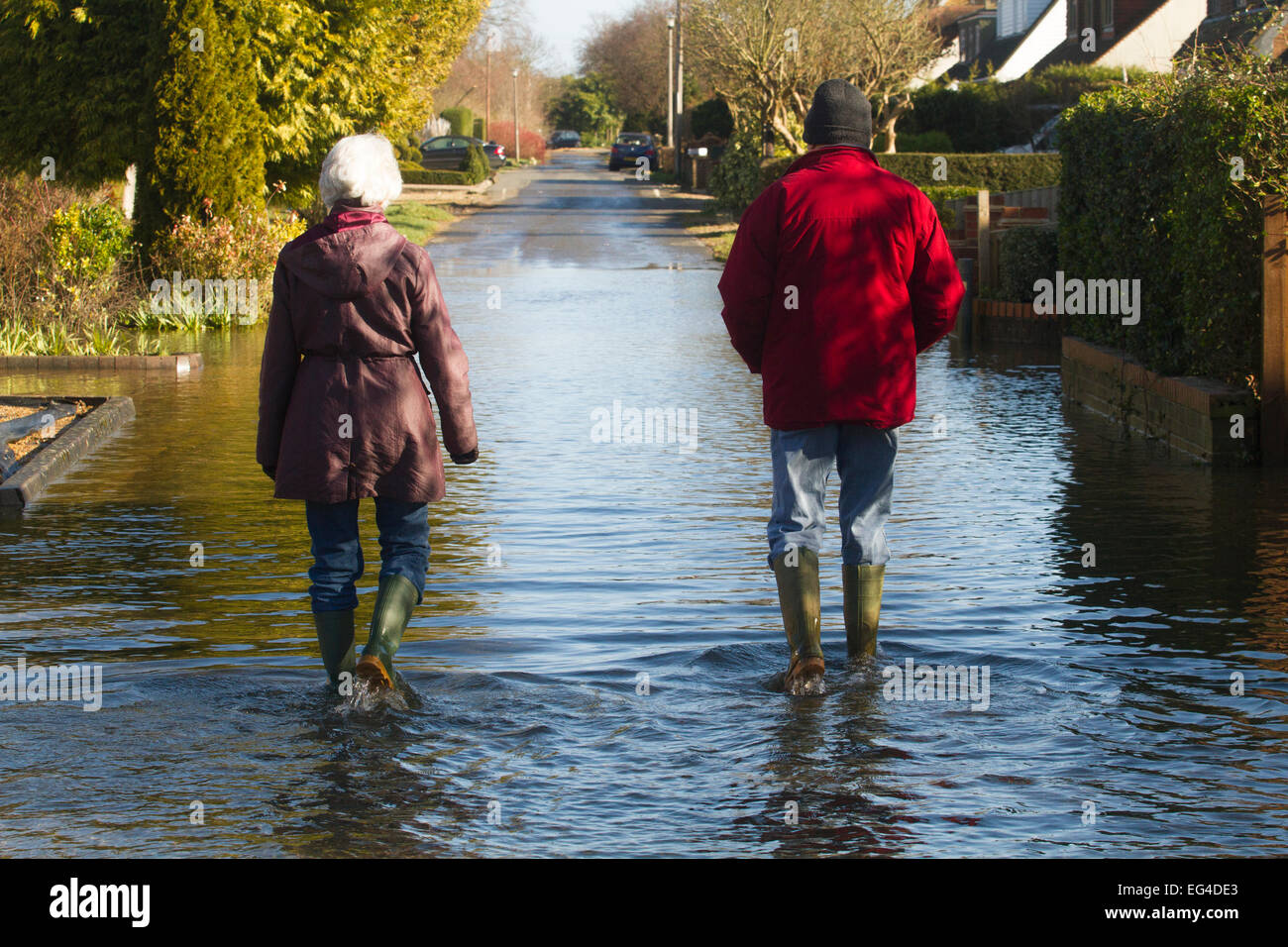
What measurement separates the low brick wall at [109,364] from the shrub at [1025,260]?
8234 millimetres

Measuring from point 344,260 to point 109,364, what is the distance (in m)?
10.0

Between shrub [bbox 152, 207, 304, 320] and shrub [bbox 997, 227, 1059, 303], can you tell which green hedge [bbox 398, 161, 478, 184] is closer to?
shrub [bbox 152, 207, 304, 320]

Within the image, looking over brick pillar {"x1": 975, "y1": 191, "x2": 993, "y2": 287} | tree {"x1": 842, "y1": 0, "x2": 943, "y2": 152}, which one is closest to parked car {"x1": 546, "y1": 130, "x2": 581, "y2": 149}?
tree {"x1": 842, "y1": 0, "x2": 943, "y2": 152}

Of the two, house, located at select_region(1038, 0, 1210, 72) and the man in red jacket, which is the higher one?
house, located at select_region(1038, 0, 1210, 72)

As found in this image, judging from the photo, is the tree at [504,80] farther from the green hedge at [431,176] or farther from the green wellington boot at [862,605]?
the green wellington boot at [862,605]

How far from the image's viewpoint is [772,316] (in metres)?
5.43

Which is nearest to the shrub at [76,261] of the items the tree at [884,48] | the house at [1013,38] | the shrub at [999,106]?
the tree at [884,48]

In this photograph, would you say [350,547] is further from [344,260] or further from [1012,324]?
[1012,324]

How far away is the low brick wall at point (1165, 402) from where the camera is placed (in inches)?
370

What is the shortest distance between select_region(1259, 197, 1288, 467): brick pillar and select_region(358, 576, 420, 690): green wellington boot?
5638 millimetres

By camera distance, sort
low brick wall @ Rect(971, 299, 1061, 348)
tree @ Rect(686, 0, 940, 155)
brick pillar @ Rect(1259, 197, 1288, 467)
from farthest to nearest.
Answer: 1. tree @ Rect(686, 0, 940, 155)
2. low brick wall @ Rect(971, 299, 1061, 348)
3. brick pillar @ Rect(1259, 197, 1288, 467)

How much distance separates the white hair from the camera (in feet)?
16.9
